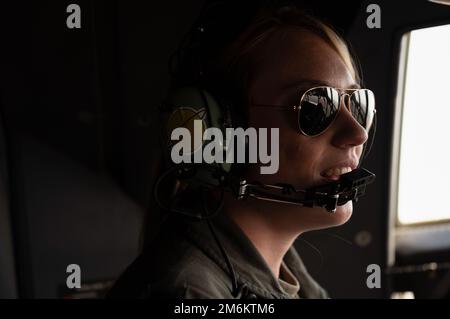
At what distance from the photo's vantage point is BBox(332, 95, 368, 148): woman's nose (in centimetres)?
112

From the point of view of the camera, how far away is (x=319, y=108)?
1103mm

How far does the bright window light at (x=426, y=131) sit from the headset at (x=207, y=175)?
0.21 m

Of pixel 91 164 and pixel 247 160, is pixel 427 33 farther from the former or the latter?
pixel 91 164

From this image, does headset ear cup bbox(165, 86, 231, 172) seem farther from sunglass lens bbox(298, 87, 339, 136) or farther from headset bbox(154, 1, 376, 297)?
sunglass lens bbox(298, 87, 339, 136)

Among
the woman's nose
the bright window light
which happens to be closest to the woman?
the woman's nose

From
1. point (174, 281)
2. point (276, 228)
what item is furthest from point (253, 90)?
point (174, 281)

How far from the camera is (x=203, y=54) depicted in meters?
1.16

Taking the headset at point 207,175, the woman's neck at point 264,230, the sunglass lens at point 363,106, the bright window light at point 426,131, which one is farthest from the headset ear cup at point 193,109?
the bright window light at point 426,131

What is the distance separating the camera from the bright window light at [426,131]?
129cm

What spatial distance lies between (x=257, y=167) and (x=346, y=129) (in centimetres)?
19

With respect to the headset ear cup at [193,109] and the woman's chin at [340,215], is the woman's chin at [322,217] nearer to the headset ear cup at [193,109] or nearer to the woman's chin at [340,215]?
the woman's chin at [340,215]

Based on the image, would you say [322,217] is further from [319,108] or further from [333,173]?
[319,108]

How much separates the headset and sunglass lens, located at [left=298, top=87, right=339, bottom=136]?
122 millimetres

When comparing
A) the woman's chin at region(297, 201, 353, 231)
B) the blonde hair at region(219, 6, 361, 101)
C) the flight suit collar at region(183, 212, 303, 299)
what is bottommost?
the flight suit collar at region(183, 212, 303, 299)
